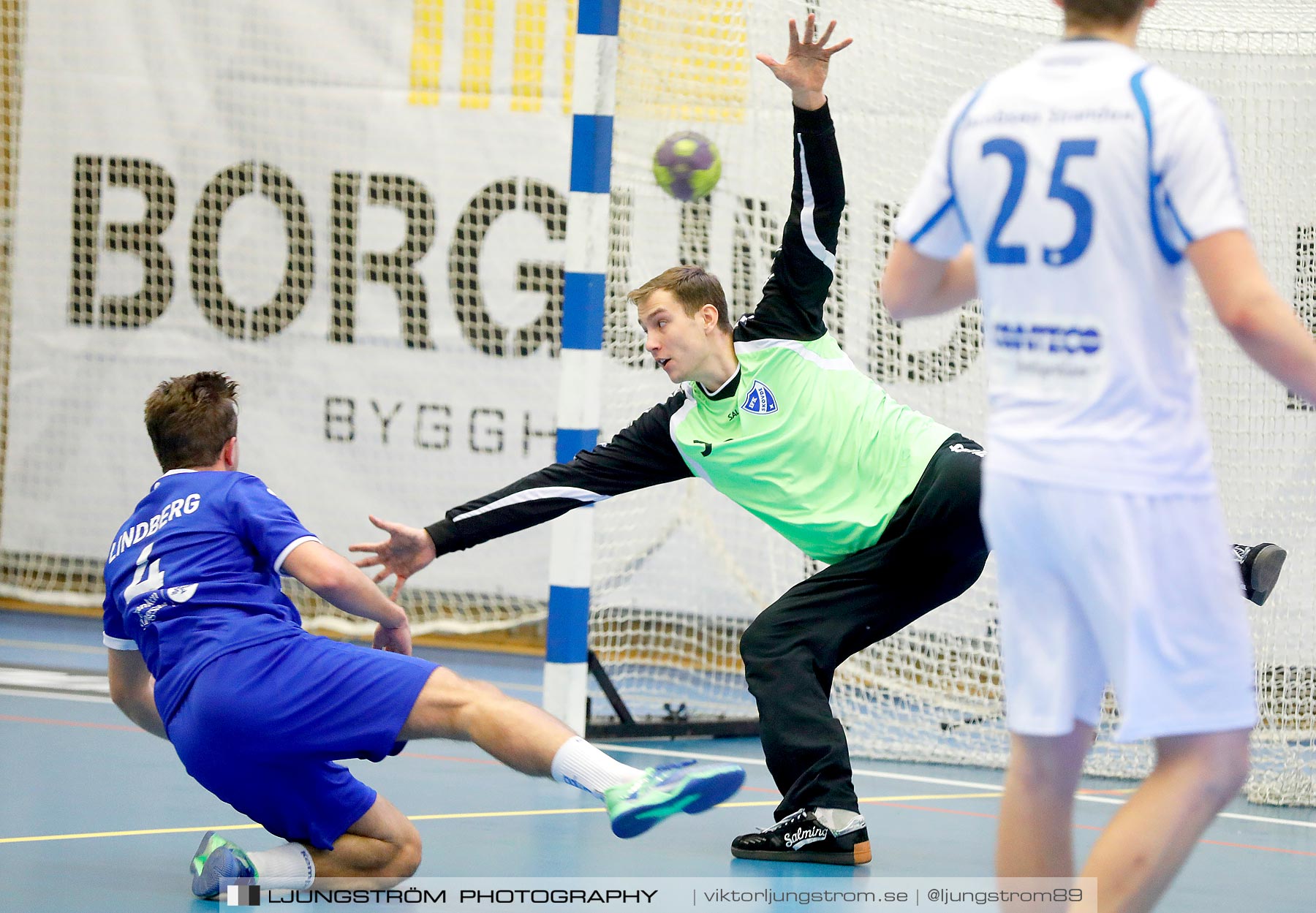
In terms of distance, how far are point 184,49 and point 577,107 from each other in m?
4.30

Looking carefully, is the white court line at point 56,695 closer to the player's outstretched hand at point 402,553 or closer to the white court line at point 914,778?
the white court line at point 914,778

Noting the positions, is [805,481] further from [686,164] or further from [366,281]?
[366,281]

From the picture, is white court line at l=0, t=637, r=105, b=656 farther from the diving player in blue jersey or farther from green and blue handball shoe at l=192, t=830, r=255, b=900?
green and blue handball shoe at l=192, t=830, r=255, b=900

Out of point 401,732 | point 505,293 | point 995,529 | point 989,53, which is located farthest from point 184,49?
point 995,529

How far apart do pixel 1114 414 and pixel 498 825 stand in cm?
316

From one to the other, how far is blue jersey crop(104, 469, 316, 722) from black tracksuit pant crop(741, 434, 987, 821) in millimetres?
1540

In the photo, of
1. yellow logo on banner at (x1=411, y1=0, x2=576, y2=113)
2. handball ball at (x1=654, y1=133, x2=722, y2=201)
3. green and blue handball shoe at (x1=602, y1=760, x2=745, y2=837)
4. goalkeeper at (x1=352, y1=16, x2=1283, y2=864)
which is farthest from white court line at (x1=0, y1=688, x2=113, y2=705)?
green and blue handball shoe at (x1=602, y1=760, x2=745, y2=837)

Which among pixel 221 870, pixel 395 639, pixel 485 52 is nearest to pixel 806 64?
pixel 395 639

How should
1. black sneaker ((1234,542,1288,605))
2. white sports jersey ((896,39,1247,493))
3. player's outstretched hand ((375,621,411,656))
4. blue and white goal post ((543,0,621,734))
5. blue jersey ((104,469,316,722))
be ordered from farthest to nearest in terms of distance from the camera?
blue and white goal post ((543,0,621,734)) < black sneaker ((1234,542,1288,605)) < player's outstretched hand ((375,621,411,656)) < blue jersey ((104,469,316,722)) < white sports jersey ((896,39,1247,493))

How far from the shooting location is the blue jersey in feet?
12.4

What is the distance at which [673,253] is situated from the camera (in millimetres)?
8055

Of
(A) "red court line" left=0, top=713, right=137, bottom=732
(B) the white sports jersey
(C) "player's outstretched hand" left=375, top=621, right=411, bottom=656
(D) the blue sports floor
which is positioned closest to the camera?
(B) the white sports jersey

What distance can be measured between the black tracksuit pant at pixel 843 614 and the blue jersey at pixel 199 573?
1.54 m

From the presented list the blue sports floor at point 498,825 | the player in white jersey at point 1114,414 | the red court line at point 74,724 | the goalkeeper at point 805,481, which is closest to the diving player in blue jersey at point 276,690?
the blue sports floor at point 498,825
